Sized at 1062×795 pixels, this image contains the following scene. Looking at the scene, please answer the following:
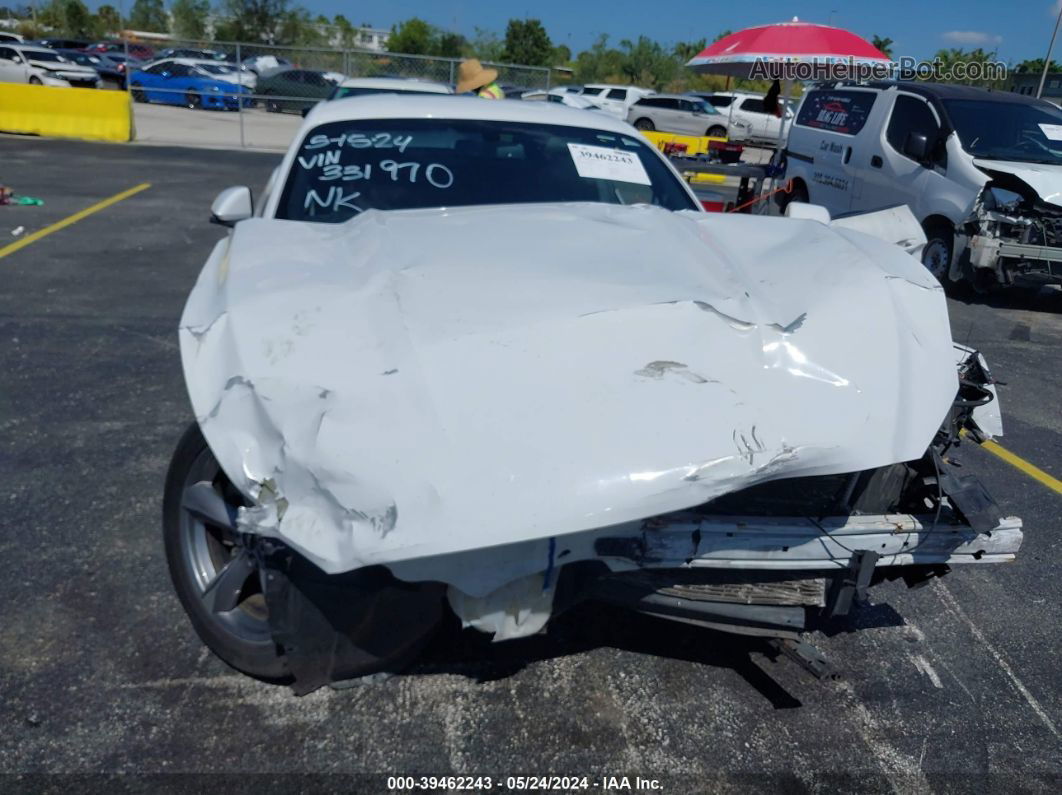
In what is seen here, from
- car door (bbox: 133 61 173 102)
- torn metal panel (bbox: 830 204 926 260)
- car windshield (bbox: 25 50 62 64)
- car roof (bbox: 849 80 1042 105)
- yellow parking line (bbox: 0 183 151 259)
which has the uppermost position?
car roof (bbox: 849 80 1042 105)

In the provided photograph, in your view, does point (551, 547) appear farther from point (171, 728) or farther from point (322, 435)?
point (171, 728)

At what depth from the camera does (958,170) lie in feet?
28.9

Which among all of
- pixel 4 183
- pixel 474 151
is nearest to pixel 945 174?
pixel 474 151

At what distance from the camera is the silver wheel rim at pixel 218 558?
8.87ft

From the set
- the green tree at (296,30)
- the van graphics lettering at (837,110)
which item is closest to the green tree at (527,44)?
the green tree at (296,30)

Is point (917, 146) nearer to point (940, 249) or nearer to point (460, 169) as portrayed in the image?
point (940, 249)

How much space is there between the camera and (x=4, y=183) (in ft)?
37.2

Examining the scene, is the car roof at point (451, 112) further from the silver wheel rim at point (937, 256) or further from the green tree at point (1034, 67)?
the green tree at point (1034, 67)

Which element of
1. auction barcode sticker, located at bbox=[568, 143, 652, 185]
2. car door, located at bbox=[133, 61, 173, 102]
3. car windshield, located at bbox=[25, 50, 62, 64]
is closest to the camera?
auction barcode sticker, located at bbox=[568, 143, 652, 185]

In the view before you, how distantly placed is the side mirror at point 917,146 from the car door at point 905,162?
3 cm

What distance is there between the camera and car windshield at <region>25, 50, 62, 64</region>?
25750mm

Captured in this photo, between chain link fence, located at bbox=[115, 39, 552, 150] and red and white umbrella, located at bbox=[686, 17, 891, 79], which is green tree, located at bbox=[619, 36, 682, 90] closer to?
chain link fence, located at bbox=[115, 39, 552, 150]

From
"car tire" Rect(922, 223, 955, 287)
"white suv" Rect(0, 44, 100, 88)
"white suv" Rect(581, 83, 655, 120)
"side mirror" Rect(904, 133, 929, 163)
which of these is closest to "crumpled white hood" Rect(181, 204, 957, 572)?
"car tire" Rect(922, 223, 955, 287)

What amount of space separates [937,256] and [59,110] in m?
15.4
